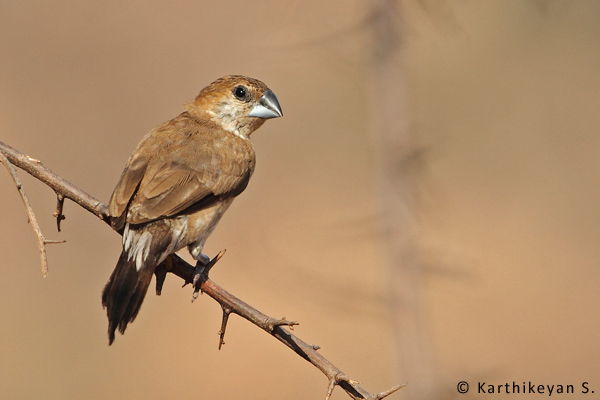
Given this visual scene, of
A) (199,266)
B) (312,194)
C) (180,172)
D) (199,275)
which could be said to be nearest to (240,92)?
(180,172)

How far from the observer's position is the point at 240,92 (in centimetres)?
484

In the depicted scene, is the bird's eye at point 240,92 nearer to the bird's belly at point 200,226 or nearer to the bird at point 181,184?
the bird at point 181,184

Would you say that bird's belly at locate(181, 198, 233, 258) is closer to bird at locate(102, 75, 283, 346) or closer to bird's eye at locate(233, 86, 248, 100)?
bird at locate(102, 75, 283, 346)

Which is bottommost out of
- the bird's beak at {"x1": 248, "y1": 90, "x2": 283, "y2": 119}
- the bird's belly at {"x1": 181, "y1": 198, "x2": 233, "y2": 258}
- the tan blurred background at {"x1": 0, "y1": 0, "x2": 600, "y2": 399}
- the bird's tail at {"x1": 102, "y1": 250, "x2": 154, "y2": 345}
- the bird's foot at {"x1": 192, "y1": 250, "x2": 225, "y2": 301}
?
the bird's tail at {"x1": 102, "y1": 250, "x2": 154, "y2": 345}

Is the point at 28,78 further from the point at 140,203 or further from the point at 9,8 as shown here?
the point at 140,203

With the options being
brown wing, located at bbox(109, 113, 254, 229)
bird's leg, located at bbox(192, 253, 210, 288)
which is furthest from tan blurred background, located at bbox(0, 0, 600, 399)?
bird's leg, located at bbox(192, 253, 210, 288)

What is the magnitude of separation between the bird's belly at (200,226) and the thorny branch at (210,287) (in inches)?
5.8

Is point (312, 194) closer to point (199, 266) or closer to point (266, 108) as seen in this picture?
point (266, 108)

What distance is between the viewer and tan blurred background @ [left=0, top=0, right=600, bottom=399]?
7.44 metres

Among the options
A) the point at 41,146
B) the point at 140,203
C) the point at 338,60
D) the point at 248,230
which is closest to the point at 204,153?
the point at 140,203

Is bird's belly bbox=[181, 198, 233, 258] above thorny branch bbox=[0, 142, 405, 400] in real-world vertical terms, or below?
above

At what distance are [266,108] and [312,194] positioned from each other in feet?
19.0

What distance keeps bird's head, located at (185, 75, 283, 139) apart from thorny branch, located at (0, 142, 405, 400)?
135cm

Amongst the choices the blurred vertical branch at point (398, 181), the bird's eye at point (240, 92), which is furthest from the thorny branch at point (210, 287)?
the bird's eye at point (240, 92)
